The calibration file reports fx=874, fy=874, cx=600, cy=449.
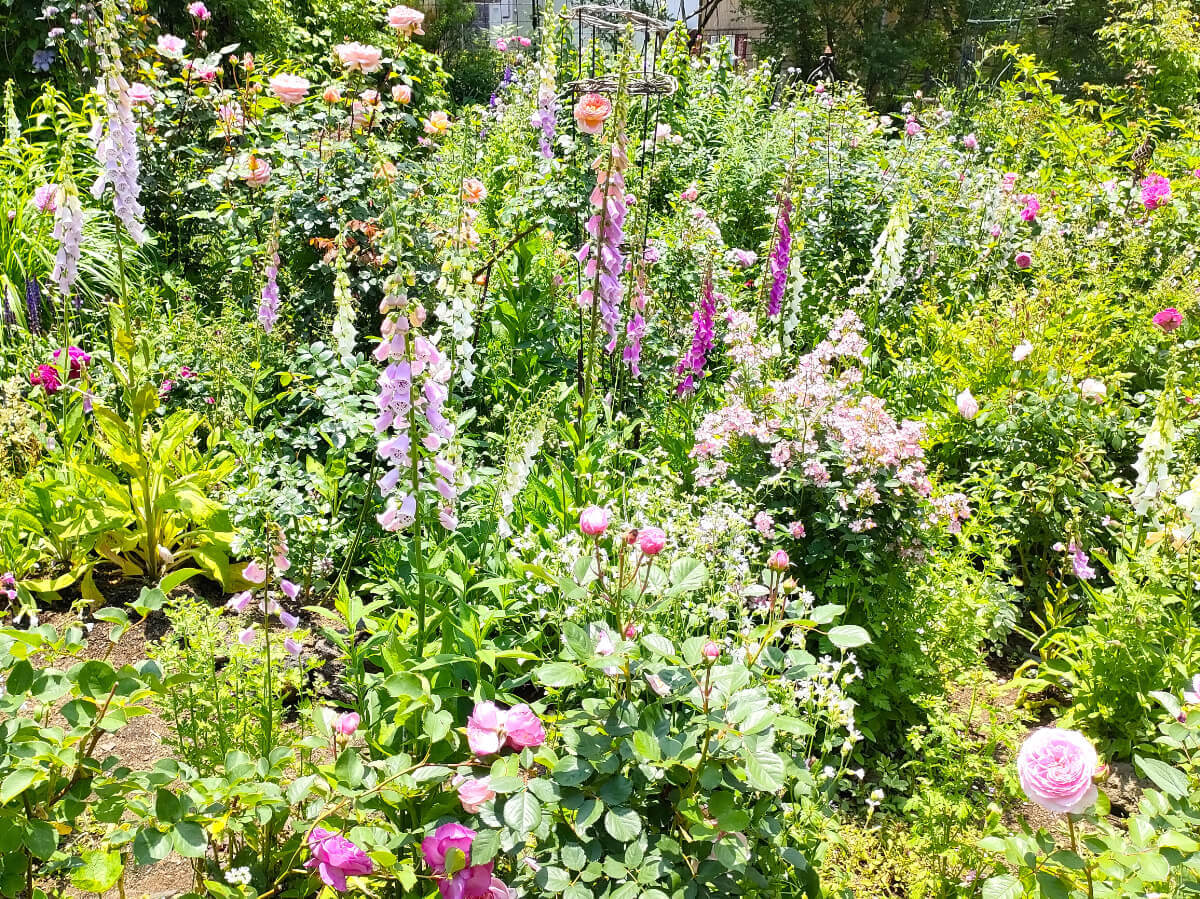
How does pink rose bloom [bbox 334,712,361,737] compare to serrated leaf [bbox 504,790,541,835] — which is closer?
serrated leaf [bbox 504,790,541,835]

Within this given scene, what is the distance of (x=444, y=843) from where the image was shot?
1.57 metres

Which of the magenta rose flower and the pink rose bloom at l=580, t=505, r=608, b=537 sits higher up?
the pink rose bloom at l=580, t=505, r=608, b=537

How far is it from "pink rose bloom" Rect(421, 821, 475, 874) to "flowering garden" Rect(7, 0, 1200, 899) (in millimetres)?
11

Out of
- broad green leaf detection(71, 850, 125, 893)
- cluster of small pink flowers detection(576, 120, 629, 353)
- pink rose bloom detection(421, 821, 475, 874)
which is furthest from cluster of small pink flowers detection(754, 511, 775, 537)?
broad green leaf detection(71, 850, 125, 893)

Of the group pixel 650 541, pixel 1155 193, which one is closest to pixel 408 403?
pixel 650 541

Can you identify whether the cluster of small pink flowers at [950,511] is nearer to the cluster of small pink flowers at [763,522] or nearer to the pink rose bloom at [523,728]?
the cluster of small pink flowers at [763,522]

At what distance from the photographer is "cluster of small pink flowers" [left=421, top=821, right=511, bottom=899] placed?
5.05 feet

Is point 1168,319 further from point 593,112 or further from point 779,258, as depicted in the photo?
point 593,112

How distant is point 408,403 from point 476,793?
790 millimetres

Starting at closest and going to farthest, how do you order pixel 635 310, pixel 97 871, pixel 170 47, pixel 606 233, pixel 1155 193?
pixel 97 871
pixel 606 233
pixel 635 310
pixel 170 47
pixel 1155 193

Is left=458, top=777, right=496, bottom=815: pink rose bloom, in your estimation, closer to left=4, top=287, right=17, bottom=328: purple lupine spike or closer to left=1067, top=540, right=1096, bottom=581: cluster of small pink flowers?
left=1067, top=540, right=1096, bottom=581: cluster of small pink flowers

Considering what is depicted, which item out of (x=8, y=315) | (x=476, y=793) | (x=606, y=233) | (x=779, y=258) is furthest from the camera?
(x=8, y=315)

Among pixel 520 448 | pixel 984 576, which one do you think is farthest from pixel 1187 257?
pixel 520 448

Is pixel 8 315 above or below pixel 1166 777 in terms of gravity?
above
